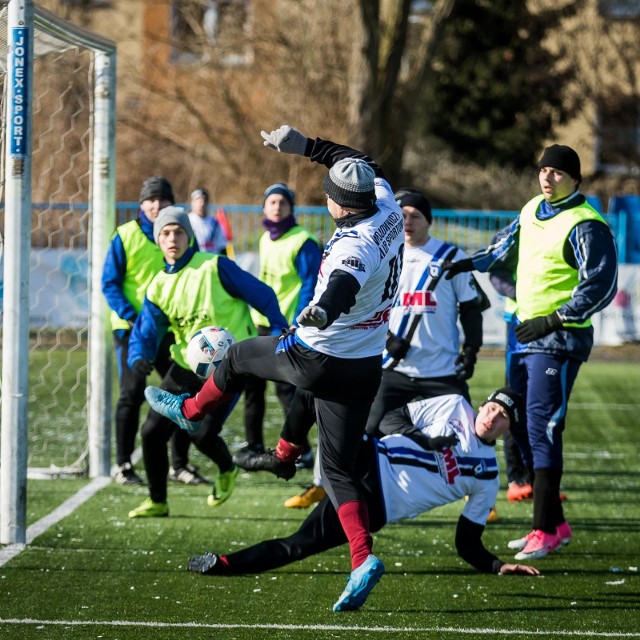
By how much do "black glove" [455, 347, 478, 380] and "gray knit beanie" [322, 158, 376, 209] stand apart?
239cm

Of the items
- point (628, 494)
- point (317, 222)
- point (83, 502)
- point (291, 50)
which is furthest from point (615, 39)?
point (83, 502)

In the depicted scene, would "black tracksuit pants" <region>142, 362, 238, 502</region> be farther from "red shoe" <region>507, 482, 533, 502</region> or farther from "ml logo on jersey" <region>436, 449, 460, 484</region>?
"red shoe" <region>507, 482, 533, 502</region>

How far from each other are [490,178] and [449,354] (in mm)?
20029

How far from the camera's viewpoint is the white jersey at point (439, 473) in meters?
5.79

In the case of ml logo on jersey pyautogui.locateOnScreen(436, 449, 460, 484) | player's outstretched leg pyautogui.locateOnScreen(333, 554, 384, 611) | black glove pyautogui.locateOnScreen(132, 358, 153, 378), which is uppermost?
black glove pyautogui.locateOnScreen(132, 358, 153, 378)

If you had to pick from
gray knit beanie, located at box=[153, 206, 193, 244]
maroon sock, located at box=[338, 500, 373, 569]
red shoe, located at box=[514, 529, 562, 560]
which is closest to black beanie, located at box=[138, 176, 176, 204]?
gray knit beanie, located at box=[153, 206, 193, 244]

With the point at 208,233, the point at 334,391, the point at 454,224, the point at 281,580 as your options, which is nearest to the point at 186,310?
the point at 281,580

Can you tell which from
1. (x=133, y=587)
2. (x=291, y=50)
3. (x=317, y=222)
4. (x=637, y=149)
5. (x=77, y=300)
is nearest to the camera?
(x=133, y=587)

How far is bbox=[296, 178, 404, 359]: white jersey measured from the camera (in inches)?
198

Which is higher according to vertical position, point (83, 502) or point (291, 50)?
point (291, 50)

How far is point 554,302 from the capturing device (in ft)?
22.0

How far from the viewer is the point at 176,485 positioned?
876cm

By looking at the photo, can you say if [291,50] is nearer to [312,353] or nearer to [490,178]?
[490,178]

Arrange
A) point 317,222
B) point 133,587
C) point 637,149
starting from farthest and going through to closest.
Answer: point 637,149
point 317,222
point 133,587
